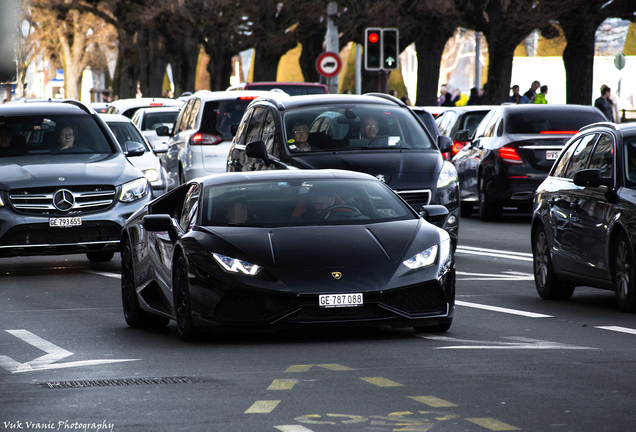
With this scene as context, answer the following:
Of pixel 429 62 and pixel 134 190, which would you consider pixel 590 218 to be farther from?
pixel 429 62

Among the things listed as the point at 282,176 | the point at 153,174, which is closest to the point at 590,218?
the point at 282,176

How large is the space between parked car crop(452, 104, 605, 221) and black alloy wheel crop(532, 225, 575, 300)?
8464 millimetres

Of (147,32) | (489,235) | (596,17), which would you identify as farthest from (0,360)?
(147,32)

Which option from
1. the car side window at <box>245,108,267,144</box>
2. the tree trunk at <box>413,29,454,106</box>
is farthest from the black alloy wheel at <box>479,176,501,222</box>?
the tree trunk at <box>413,29,454,106</box>

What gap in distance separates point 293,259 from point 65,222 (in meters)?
5.82

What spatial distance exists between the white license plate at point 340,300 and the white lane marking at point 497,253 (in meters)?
7.25

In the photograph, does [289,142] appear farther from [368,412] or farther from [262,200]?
[368,412]

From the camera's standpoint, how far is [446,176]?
49.8 feet

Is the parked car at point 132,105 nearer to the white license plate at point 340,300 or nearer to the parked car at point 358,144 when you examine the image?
the parked car at point 358,144

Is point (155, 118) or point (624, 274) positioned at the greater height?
point (155, 118)

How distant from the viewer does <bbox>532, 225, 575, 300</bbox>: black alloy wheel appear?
11992mm

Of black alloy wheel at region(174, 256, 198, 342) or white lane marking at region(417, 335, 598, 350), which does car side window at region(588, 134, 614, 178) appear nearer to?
white lane marking at region(417, 335, 598, 350)

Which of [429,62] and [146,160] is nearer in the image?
[146,160]

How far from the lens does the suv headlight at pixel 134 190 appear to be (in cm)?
1479
